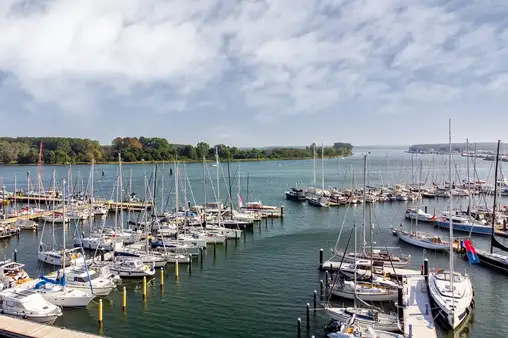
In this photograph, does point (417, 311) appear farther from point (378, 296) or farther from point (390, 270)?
point (390, 270)

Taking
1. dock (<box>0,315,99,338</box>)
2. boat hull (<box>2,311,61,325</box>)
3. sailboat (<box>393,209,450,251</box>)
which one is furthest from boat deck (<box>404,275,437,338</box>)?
boat hull (<box>2,311,61,325</box>)

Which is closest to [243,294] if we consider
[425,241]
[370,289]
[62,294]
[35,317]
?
[370,289]

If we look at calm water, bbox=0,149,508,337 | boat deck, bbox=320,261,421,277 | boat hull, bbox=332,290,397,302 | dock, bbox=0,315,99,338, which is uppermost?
dock, bbox=0,315,99,338

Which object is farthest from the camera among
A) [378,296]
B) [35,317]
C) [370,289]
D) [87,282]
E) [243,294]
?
[243,294]

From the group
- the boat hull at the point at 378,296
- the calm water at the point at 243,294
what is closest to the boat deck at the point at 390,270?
the calm water at the point at 243,294

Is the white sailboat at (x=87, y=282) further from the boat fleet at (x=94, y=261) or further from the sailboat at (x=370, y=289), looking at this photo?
the sailboat at (x=370, y=289)

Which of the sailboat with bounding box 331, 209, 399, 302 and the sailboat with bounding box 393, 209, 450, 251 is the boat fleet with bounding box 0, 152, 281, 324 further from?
the sailboat with bounding box 393, 209, 450, 251

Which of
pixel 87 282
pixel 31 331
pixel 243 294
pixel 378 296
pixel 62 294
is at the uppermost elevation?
pixel 31 331

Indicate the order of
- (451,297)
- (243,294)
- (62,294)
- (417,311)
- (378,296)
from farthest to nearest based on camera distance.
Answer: (243,294) < (378,296) < (62,294) < (451,297) < (417,311)
